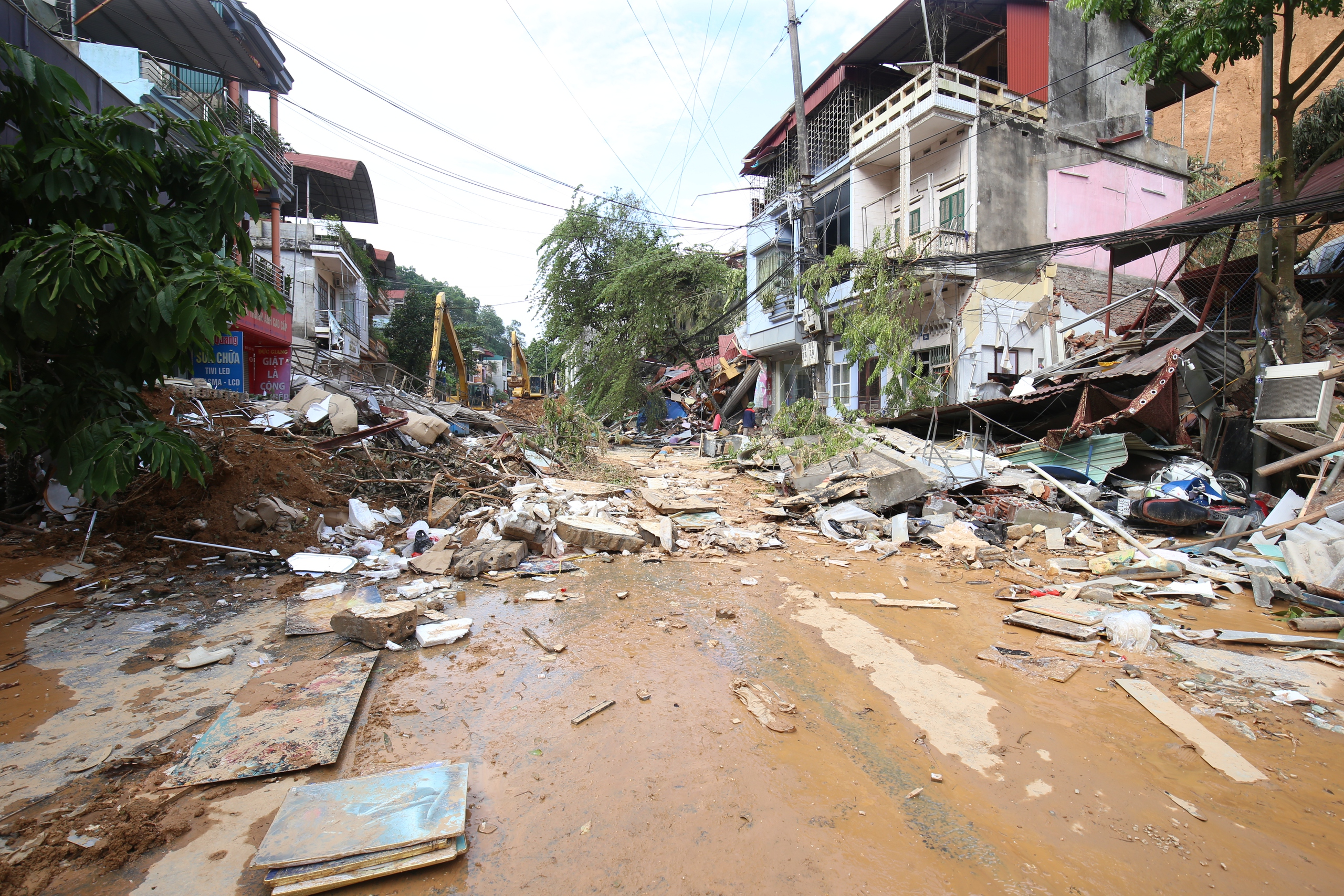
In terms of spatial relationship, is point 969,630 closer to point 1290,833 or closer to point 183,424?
point 1290,833

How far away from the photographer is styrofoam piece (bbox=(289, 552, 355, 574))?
5.50m

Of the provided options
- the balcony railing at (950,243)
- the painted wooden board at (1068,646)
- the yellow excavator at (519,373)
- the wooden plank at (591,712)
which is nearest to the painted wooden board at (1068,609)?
the painted wooden board at (1068,646)

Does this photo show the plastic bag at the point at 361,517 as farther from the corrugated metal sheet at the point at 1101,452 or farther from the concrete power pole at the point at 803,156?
the concrete power pole at the point at 803,156

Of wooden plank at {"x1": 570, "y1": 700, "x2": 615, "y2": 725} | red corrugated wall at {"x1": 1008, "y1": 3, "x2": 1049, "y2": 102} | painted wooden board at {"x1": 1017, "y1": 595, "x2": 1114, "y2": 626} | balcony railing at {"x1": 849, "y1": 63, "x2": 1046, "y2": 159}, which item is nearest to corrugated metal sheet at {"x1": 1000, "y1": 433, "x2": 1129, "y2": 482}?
painted wooden board at {"x1": 1017, "y1": 595, "x2": 1114, "y2": 626}

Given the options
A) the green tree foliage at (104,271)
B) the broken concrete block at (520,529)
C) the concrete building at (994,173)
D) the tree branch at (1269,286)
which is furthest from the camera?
the concrete building at (994,173)

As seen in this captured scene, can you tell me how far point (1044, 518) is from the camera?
7730 millimetres

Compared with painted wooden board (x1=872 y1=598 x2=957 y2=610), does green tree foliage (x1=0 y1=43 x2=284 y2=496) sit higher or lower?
higher

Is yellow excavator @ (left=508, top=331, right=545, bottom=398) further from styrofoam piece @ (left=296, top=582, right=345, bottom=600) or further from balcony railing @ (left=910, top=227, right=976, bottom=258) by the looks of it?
styrofoam piece @ (left=296, top=582, right=345, bottom=600)

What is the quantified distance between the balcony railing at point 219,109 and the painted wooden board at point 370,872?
9.62 m

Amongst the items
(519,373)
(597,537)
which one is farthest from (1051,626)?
(519,373)

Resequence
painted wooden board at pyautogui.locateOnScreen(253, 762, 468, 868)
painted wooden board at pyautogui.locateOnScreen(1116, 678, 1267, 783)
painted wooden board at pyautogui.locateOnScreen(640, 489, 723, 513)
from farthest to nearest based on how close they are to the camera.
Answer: painted wooden board at pyautogui.locateOnScreen(640, 489, 723, 513)
painted wooden board at pyautogui.locateOnScreen(1116, 678, 1267, 783)
painted wooden board at pyautogui.locateOnScreen(253, 762, 468, 868)

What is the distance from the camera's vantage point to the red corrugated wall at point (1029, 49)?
14000 mm

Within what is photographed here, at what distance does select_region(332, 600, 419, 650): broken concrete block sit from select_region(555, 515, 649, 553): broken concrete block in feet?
8.39

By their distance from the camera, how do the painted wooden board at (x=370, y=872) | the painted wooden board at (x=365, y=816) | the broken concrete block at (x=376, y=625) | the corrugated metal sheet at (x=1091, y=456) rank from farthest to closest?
the corrugated metal sheet at (x=1091, y=456)
the broken concrete block at (x=376, y=625)
the painted wooden board at (x=365, y=816)
the painted wooden board at (x=370, y=872)
